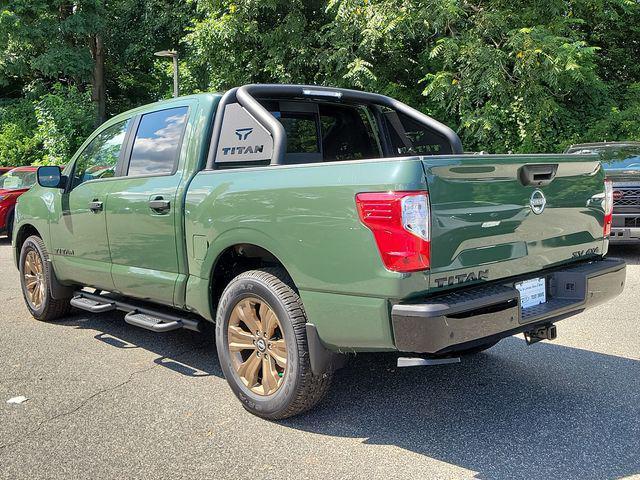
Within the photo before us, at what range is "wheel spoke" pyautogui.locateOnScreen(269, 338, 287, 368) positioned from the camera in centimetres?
337

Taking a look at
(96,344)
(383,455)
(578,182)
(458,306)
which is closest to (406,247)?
(458,306)

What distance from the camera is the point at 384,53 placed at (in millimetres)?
15375

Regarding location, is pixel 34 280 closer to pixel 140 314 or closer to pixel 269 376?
pixel 140 314

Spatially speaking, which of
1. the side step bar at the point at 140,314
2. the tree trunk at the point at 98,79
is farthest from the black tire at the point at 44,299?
the tree trunk at the point at 98,79

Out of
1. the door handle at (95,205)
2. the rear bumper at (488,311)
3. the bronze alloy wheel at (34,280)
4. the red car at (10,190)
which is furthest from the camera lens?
the red car at (10,190)

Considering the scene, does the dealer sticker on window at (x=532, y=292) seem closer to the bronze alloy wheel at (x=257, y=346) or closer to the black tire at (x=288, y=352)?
the black tire at (x=288, y=352)

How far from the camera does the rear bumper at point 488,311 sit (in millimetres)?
2729

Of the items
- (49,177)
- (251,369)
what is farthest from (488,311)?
(49,177)

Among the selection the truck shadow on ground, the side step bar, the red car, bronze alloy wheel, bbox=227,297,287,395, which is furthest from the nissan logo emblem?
the red car

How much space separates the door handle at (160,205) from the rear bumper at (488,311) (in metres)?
1.90

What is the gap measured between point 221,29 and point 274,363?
Answer: 13.6 meters

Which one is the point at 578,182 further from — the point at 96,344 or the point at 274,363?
the point at 96,344

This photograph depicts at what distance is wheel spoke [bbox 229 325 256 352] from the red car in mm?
10122

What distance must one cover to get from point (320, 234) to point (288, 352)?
0.71 metres
